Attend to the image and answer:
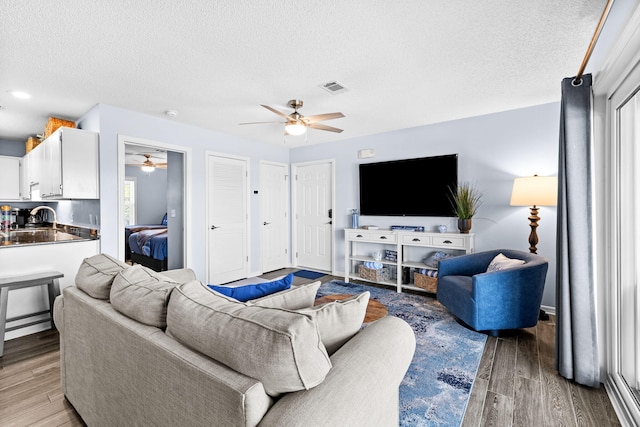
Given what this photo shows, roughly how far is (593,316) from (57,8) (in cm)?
387

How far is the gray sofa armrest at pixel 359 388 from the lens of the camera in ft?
2.66

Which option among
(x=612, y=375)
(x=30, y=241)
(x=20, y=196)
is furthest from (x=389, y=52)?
(x=20, y=196)

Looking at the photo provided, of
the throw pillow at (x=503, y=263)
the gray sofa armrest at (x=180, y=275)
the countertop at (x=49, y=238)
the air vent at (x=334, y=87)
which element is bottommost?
the throw pillow at (x=503, y=263)

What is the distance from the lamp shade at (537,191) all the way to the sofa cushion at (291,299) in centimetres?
274

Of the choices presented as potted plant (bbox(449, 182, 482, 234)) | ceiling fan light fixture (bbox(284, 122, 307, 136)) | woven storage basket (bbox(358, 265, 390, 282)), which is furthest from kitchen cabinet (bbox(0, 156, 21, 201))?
potted plant (bbox(449, 182, 482, 234))

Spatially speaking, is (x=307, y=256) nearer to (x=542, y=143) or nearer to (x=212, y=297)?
(x=542, y=143)

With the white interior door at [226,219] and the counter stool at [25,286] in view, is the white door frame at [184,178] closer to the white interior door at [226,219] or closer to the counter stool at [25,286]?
the white interior door at [226,219]

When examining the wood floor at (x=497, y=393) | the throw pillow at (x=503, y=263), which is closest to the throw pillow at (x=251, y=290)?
the wood floor at (x=497, y=393)

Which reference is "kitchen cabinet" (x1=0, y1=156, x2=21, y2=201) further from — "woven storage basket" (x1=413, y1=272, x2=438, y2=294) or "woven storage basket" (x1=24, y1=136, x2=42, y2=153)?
"woven storage basket" (x1=413, y1=272, x2=438, y2=294)

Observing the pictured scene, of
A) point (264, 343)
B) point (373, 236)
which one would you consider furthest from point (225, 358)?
point (373, 236)

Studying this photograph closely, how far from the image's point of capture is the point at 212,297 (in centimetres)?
121

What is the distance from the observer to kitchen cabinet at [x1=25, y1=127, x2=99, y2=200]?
3.17 metres

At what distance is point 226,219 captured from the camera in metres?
4.69

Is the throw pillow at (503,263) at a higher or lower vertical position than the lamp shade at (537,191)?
lower
